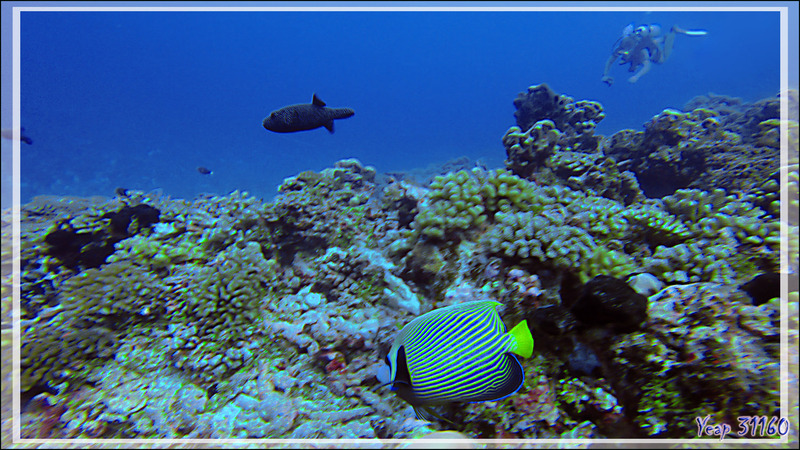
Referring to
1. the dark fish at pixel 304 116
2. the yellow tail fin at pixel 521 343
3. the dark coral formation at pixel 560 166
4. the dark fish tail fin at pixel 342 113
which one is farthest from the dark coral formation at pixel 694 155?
the dark fish at pixel 304 116

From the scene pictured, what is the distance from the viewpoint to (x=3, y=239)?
16.2 ft

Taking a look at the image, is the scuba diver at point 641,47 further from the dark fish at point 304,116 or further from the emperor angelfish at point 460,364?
the emperor angelfish at point 460,364

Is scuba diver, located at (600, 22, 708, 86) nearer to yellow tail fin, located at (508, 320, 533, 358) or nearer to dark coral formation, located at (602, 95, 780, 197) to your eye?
dark coral formation, located at (602, 95, 780, 197)

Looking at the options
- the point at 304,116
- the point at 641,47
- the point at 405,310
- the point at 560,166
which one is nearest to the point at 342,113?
the point at 304,116

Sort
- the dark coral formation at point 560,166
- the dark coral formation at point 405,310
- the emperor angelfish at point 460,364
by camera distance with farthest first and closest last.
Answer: the dark coral formation at point 560,166 → the dark coral formation at point 405,310 → the emperor angelfish at point 460,364

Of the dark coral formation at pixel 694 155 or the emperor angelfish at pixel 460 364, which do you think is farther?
the dark coral formation at pixel 694 155

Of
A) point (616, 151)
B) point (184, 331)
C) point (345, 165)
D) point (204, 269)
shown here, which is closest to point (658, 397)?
point (184, 331)

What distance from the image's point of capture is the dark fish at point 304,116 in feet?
11.0

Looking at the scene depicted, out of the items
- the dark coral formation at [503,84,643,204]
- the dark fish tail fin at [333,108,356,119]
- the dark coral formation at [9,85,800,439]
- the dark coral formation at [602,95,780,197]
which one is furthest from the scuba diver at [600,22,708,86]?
the dark fish tail fin at [333,108,356,119]

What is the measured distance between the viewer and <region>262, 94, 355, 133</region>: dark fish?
335 centimetres

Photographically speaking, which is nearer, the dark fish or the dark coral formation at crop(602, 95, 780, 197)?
the dark fish

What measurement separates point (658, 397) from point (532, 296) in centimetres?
83

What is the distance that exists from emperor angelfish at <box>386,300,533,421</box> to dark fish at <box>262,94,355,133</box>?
8.61 ft

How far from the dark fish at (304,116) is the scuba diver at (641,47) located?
12803 millimetres
